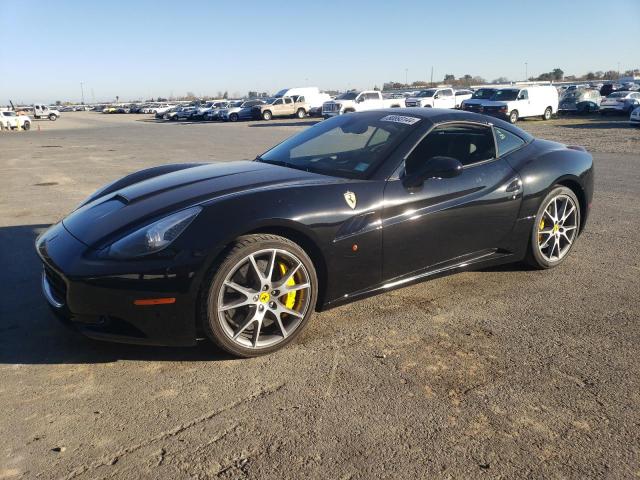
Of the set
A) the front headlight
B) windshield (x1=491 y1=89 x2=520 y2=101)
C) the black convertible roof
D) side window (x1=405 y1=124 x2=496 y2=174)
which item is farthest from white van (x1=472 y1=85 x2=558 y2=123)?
the front headlight

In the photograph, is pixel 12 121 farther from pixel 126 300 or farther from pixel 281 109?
pixel 126 300

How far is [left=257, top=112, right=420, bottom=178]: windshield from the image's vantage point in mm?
3727

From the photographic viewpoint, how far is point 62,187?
929cm

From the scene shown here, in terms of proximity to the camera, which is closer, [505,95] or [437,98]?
[505,95]

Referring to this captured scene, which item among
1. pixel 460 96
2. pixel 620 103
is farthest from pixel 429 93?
pixel 620 103

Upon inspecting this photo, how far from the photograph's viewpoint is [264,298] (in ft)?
10.1

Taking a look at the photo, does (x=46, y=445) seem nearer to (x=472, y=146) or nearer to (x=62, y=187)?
(x=472, y=146)

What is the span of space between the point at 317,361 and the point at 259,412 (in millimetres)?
590

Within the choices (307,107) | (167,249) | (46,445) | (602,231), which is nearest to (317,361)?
(167,249)

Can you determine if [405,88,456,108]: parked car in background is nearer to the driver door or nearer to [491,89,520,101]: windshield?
[491,89,520,101]: windshield

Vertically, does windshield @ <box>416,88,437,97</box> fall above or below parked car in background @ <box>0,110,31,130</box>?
above

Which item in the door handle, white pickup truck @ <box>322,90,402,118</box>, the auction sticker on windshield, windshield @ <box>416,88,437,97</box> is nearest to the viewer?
the auction sticker on windshield

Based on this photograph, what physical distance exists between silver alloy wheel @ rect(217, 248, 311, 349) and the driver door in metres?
0.66

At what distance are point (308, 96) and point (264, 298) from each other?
38.9 metres
